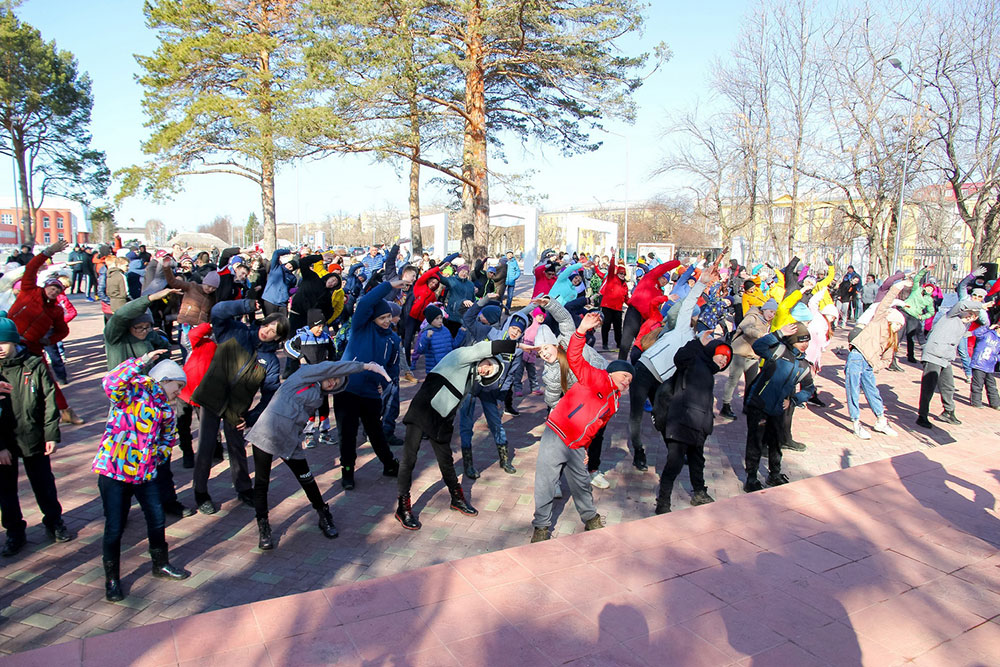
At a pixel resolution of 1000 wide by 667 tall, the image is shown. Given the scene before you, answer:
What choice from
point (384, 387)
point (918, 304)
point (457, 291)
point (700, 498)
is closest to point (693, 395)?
point (700, 498)

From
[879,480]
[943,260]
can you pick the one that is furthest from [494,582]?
[943,260]

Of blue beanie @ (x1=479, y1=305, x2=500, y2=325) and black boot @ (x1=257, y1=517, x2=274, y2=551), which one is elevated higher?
blue beanie @ (x1=479, y1=305, x2=500, y2=325)

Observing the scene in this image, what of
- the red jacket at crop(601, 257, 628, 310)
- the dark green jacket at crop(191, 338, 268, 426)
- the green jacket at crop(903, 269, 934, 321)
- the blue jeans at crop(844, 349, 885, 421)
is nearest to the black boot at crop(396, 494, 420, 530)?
the dark green jacket at crop(191, 338, 268, 426)

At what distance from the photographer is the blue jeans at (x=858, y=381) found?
795 centimetres

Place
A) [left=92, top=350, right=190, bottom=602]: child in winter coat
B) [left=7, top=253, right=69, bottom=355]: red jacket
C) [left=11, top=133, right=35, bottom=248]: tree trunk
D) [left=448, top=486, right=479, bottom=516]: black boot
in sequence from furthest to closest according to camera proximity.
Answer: [left=11, top=133, right=35, bottom=248]: tree trunk < [left=7, top=253, right=69, bottom=355]: red jacket < [left=448, top=486, right=479, bottom=516]: black boot < [left=92, top=350, right=190, bottom=602]: child in winter coat

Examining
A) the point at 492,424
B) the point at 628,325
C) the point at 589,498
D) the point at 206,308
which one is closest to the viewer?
the point at 589,498

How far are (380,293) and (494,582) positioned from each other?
3.20m

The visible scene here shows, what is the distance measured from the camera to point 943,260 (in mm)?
21906

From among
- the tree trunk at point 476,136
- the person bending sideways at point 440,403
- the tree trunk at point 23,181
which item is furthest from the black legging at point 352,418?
the tree trunk at point 23,181

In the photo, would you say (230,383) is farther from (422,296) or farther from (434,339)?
(422,296)

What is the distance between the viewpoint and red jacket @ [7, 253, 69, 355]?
6805 mm

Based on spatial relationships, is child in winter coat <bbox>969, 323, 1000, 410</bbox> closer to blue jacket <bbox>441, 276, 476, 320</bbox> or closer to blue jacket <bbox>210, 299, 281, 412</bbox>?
blue jacket <bbox>441, 276, 476, 320</bbox>

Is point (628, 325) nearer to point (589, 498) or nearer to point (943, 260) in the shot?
point (589, 498)

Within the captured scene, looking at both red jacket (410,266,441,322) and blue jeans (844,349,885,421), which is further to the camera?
red jacket (410,266,441,322)
